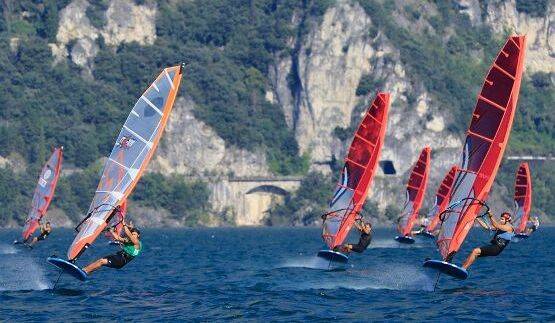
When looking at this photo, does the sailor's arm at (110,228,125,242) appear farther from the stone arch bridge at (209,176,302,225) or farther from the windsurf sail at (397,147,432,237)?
the stone arch bridge at (209,176,302,225)

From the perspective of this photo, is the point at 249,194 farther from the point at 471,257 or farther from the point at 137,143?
the point at 471,257

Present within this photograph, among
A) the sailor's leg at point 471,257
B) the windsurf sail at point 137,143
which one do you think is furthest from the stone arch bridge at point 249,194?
the sailor's leg at point 471,257

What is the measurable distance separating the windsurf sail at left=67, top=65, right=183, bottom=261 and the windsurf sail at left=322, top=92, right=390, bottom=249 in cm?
1511

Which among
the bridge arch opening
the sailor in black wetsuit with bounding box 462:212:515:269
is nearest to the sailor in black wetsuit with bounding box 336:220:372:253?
the sailor in black wetsuit with bounding box 462:212:515:269

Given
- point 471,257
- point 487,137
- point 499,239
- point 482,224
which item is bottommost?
point 471,257

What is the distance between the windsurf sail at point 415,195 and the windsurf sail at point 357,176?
27.1m

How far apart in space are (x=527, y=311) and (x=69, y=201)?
143023 millimetres

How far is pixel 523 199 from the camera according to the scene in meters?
95.1

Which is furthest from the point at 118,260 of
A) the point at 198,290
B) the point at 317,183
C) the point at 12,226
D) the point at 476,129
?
the point at 317,183

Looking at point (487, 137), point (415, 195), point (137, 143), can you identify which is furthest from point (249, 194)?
point (487, 137)

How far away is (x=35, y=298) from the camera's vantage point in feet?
135

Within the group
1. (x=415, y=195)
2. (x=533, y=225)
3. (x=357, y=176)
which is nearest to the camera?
(x=357, y=176)

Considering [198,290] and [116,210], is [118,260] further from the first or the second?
[198,290]

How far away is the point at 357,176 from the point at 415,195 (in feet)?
100
